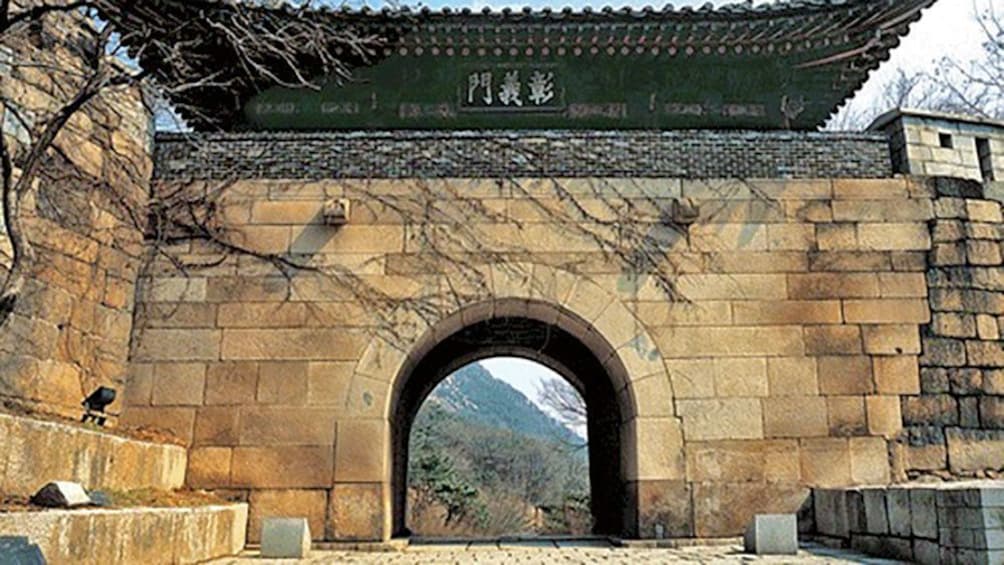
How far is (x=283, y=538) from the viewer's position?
247 inches

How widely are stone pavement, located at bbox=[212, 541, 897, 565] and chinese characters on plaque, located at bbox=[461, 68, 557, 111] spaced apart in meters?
4.64

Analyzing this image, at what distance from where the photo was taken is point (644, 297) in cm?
751

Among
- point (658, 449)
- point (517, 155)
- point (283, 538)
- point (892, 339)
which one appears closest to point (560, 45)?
point (517, 155)

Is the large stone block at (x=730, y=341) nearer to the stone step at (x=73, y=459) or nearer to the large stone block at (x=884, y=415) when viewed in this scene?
the large stone block at (x=884, y=415)

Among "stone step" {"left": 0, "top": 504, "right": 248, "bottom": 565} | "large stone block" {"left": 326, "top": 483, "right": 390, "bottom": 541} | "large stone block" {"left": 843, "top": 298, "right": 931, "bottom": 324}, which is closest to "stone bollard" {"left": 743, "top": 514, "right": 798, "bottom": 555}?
"large stone block" {"left": 843, "top": 298, "right": 931, "bottom": 324}

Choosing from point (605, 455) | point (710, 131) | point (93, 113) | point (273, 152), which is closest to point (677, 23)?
point (710, 131)

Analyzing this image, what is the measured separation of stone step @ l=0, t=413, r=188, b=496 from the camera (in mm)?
4543

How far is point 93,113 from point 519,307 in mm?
4253

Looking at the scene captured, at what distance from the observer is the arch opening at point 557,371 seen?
25.5 ft

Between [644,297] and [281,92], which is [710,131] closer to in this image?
[644,297]

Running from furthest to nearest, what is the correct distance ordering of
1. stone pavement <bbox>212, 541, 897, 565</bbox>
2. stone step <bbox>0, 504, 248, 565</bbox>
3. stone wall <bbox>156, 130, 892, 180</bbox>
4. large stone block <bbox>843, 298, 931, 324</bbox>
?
stone wall <bbox>156, 130, 892, 180</bbox> < large stone block <bbox>843, 298, 931, 324</bbox> < stone pavement <bbox>212, 541, 897, 565</bbox> < stone step <bbox>0, 504, 248, 565</bbox>

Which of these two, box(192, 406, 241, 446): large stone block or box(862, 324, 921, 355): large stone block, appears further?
box(862, 324, 921, 355): large stone block

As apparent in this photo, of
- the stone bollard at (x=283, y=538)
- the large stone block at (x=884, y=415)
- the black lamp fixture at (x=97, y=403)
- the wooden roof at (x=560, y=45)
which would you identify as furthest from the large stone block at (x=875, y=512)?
the black lamp fixture at (x=97, y=403)

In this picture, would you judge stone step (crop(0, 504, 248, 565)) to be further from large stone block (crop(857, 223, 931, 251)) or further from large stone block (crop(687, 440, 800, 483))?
large stone block (crop(857, 223, 931, 251))
